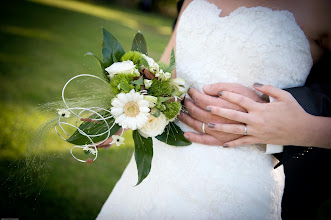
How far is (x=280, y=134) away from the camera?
1406 millimetres

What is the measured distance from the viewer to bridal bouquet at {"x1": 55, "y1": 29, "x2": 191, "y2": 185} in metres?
1.37

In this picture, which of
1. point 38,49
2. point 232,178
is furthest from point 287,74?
point 38,49

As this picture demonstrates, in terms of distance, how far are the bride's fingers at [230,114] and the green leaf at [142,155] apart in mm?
417

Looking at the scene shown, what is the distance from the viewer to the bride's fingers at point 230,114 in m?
1.43

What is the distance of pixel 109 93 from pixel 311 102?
113cm

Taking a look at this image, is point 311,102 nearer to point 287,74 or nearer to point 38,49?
point 287,74

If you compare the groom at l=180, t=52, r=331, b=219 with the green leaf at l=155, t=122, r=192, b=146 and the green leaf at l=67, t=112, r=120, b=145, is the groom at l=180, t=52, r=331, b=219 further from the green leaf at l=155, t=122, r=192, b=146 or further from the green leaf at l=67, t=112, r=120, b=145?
the green leaf at l=67, t=112, r=120, b=145

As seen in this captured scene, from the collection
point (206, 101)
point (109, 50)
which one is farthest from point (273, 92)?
point (109, 50)

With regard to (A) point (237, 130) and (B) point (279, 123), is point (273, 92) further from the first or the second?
(A) point (237, 130)

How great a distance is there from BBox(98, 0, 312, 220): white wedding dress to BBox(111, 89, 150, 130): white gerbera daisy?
40cm

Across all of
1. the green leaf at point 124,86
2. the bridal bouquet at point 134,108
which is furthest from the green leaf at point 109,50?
the green leaf at point 124,86

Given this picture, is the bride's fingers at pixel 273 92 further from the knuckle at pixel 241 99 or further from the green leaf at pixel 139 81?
the green leaf at pixel 139 81

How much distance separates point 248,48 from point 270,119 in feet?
1.45

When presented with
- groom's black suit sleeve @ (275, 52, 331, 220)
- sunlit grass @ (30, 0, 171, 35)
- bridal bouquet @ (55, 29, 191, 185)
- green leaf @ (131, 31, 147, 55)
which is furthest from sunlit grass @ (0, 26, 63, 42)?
groom's black suit sleeve @ (275, 52, 331, 220)
